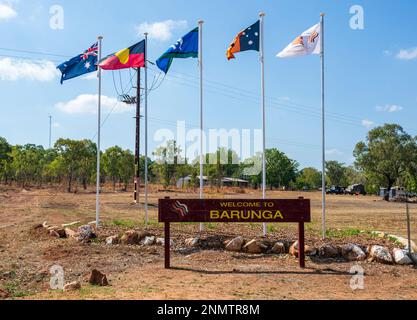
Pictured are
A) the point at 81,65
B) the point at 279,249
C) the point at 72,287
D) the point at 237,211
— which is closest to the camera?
the point at 72,287

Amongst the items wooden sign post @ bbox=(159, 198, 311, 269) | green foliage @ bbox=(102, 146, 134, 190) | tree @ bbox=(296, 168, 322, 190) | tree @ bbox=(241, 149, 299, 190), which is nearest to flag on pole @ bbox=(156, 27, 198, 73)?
wooden sign post @ bbox=(159, 198, 311, 269)

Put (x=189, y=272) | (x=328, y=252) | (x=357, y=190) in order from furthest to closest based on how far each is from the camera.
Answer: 1. (x=357, y=190)
2. (x=328, y=252)
3. (x=189, y=272)

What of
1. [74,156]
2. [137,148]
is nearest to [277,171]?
[74,156]

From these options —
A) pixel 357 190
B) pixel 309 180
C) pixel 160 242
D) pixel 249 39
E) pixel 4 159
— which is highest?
pixel 249 39

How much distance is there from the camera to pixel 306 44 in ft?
44.2

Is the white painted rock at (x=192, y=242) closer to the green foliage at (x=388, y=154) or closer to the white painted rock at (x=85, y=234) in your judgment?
the white painted rock at (x=85, y=234)

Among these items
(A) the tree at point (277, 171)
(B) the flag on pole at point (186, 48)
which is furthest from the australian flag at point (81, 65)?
(A) the tree at point (277, 171)

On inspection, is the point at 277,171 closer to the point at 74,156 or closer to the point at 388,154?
the point at 388,154

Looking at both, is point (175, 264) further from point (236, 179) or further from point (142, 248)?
point (236, 179)

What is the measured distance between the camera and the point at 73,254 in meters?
11.4

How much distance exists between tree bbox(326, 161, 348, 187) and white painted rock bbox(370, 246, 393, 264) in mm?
A: 96271

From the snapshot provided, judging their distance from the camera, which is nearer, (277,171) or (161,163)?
(161,163)

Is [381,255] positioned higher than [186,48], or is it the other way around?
[186,48]

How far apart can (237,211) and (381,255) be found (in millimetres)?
3884
